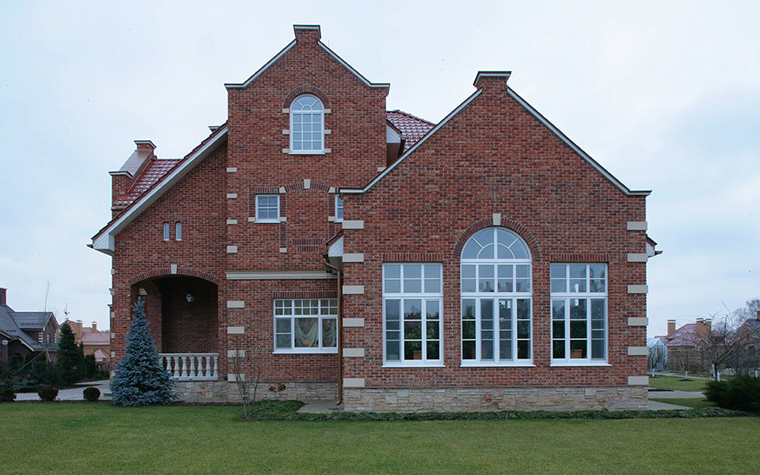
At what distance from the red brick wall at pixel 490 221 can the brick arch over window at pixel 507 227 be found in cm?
2

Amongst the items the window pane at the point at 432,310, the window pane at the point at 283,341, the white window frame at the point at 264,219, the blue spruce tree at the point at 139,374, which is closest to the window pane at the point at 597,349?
the window pane at the point at 432,310

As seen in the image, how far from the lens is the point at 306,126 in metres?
20.4

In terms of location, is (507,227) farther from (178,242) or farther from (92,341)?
(92,341)

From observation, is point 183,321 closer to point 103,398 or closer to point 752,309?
point 103,398

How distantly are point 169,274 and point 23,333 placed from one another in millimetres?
36434

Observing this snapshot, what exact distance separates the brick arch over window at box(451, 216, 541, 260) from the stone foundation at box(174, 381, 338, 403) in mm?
6190

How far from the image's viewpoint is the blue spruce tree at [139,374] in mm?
19156

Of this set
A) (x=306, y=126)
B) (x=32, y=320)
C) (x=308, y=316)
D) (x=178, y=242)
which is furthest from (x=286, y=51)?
(x=32, y=320)

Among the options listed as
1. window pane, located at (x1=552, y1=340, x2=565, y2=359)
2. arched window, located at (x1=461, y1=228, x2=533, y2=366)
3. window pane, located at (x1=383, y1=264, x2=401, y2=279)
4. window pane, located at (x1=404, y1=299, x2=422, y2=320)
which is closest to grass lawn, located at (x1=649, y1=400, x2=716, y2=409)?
window pane, located at (x1=552, y1=340, x2=565, y2=359)

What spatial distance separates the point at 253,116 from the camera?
20234 millimetres

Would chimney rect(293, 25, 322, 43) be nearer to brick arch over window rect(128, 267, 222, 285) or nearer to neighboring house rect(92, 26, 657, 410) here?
neighboring house rect(92, 26, 657, 410)

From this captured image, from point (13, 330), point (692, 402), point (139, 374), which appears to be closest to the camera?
point (692, 402)

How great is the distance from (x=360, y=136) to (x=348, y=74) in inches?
73.2

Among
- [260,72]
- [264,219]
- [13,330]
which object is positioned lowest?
[13,330]
